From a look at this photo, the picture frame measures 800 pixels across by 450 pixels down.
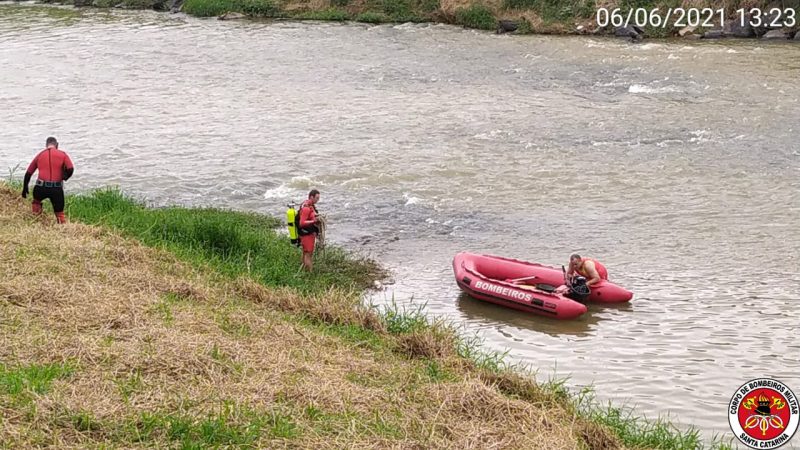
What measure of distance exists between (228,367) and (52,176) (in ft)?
21.2

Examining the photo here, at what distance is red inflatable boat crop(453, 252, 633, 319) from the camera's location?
13852 mm

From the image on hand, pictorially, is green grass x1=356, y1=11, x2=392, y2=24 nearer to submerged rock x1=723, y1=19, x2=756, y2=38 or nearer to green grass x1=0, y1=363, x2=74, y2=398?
submerged rock x1=723, y1=19, x2=756, y2=38

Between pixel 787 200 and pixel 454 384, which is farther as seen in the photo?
pixel 787 200

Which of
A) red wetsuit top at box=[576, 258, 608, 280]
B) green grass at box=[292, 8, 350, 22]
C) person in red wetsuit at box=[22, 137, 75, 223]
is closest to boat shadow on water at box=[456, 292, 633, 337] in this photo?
red wetsuit top at box=[576, 258, 608, 280]

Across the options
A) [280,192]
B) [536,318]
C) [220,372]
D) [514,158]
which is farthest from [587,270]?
[280,192]

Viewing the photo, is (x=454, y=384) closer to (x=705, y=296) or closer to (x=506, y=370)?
(x=506, y=370)

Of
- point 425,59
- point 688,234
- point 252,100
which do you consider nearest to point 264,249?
point 688,234

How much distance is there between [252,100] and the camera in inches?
1146

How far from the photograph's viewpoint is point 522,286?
47.3ft

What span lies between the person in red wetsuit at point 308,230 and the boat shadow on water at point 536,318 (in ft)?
8.11

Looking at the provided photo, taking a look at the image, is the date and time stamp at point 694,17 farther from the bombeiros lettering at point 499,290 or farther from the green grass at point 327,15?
the bombeiros lettering at point 499,290

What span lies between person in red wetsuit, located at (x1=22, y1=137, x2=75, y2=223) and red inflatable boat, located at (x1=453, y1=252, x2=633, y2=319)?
6202 mm

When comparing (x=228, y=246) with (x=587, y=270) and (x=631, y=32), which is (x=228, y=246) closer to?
(x=587, y=270)

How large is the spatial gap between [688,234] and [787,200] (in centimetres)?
272
